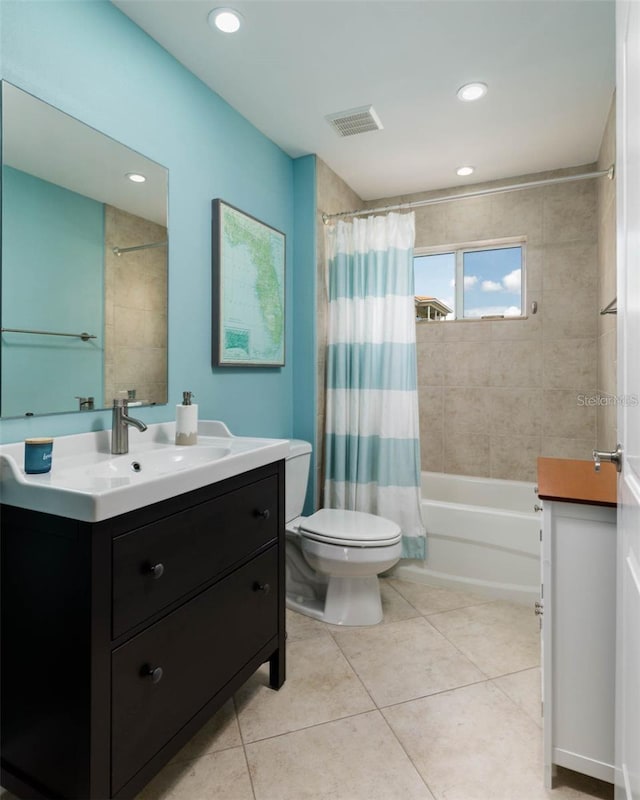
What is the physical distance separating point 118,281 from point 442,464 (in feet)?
8.06

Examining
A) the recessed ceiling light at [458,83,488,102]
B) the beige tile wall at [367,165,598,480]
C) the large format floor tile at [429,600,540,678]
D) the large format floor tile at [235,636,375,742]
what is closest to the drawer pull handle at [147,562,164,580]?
the large format floor tile at [235,636,375,742]

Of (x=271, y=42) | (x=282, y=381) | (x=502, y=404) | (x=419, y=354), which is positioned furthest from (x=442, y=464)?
(x=271, y=42)

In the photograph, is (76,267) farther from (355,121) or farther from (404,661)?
(404,661)

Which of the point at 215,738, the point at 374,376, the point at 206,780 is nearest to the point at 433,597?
the point at 374,376

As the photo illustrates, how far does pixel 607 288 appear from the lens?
97.3 inches

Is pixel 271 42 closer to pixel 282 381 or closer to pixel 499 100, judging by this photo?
pixel 499 100

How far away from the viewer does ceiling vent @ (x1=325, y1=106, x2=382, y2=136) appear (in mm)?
2289

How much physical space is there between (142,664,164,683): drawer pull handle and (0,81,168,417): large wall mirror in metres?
0.78

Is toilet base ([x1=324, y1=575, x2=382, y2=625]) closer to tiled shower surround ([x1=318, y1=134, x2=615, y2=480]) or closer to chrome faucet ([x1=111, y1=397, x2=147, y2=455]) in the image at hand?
tiled shower surround ([x1=318, y1=134, x2=615, y2=480])

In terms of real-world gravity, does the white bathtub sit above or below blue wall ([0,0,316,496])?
below

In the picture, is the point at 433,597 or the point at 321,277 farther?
the point at 321,277

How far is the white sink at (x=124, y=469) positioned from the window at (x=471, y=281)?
208cm

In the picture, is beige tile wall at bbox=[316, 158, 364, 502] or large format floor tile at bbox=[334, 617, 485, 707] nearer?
large format floor tile at bbox=[334, 617, 485, 707]

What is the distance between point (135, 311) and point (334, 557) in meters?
1.35
